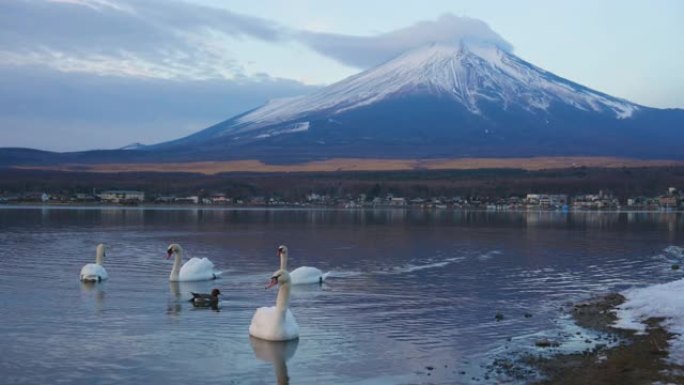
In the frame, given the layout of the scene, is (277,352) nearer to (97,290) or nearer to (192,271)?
(97,290)

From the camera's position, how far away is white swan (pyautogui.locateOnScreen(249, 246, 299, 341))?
14711 millimetres

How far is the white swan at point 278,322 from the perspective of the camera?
14.7 m

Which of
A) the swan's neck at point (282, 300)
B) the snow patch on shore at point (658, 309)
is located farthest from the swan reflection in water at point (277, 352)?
the snow patch on shore at point (658, 309)

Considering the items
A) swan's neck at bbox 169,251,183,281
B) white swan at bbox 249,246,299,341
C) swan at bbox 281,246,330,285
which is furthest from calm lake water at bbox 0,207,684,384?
swan's neck at bbox 169,251,183,281

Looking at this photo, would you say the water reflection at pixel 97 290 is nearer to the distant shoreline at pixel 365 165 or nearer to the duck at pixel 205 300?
the duck at pixel 205 300

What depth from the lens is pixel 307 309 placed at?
18750 mm

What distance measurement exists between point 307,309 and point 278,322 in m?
4.01

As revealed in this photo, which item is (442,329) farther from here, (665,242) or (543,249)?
(665,242)

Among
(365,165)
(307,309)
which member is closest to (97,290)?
(307,309)

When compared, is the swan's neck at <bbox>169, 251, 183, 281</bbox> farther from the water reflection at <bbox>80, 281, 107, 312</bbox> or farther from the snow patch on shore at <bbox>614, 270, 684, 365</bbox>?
the snow patch on shore at <bbox>614, 270, 684, 365</bbox>

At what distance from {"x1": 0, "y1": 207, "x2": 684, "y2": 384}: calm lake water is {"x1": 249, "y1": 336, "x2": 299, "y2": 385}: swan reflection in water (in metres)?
0.05

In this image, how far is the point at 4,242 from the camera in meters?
35.8

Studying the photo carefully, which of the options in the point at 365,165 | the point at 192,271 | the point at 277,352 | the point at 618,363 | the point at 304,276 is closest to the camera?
the point at 618,363

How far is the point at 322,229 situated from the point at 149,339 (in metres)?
36.7
